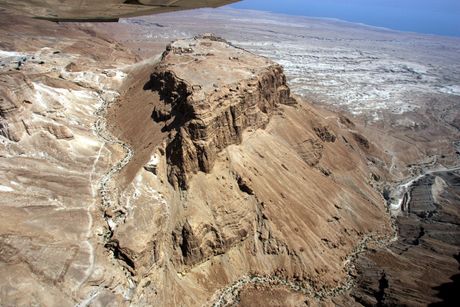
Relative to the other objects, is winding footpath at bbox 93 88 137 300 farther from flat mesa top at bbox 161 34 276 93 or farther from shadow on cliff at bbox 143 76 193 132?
flat mesa top at bbox 161 34 276 93

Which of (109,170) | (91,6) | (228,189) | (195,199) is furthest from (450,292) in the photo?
(91,6)

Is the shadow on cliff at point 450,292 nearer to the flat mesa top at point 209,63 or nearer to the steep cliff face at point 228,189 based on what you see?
the steep cliff face at point 228,189

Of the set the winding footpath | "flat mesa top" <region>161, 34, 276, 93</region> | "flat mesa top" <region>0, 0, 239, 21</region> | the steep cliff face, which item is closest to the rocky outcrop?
"flat mesa top" <region>161, 34, 276, 93</region>

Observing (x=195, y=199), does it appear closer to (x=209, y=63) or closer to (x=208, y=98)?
(x=208, y=98)

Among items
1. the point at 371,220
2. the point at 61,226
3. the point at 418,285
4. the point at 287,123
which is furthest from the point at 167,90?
the point at 418,285

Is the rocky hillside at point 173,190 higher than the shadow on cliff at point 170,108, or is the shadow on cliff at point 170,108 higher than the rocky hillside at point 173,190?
the shadow on cliff at point 170,108

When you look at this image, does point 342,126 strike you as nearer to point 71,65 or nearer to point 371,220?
point 371,220

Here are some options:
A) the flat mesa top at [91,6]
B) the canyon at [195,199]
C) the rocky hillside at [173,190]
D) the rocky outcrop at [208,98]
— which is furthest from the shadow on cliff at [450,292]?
the flat mesa top at [91,6]
